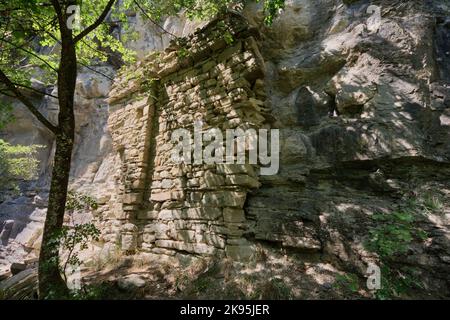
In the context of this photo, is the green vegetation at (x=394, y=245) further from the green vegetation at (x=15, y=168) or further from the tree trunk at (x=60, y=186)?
the green vegetation at (x=15, y=168)

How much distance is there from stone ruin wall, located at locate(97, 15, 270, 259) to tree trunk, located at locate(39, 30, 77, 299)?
1442mm

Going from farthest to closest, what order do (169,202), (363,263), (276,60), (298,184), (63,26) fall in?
(276,60)
(169,202)
(298,184)
(63,26)
(363,263)

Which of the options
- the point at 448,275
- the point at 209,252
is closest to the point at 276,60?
the point at 209,252

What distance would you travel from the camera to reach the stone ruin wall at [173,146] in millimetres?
3639

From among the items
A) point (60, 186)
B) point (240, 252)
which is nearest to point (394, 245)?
point (240, 252)

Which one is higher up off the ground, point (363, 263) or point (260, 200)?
point (260, 200)

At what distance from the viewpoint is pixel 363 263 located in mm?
2699

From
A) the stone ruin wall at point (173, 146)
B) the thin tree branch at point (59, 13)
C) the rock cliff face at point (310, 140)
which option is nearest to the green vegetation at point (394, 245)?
the rock cliff face at point (310, 140)

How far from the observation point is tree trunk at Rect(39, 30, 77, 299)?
124 inches

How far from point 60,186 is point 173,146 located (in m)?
1.90

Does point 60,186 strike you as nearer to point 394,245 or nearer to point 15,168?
point 394,245
